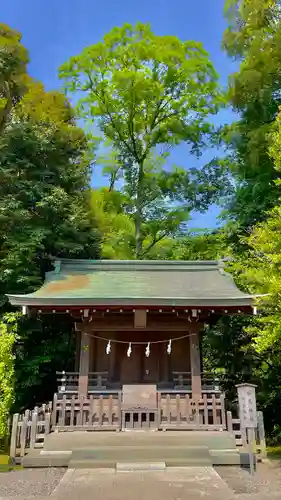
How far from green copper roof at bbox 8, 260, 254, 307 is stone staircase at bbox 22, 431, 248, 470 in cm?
313

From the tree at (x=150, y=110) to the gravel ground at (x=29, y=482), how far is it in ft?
51.0

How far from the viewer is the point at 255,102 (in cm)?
1889

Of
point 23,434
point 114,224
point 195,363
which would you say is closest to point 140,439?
point 23,434

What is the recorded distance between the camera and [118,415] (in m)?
9.31

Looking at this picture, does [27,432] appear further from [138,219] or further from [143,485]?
[138,219]

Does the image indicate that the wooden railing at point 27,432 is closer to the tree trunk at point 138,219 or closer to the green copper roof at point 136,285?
the green copper roof at point 136,285

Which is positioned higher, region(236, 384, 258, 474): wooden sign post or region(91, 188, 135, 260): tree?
region(91, 188, 135, 260): tree

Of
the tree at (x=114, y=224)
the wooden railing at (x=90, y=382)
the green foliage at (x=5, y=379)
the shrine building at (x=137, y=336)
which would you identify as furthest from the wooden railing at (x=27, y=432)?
the tree at (x=114, y=224)

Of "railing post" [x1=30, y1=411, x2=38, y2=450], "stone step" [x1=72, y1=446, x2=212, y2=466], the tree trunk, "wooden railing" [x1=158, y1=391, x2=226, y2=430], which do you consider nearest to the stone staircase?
"stone step" [x1=72, y1=446, x2=212, y2=466]

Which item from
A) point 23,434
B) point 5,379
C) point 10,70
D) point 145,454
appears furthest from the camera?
point 10,70

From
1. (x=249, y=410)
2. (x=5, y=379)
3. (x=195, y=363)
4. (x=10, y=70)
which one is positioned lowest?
(x=249, y=410)

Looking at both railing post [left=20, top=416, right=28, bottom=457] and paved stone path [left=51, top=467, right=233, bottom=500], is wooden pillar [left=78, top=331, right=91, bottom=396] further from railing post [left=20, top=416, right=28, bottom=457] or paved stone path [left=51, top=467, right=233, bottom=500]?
paved stone path [left=51, top=467, right=233, bottom=500]

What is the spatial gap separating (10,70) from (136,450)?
16489 mm

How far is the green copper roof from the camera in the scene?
1028cm
